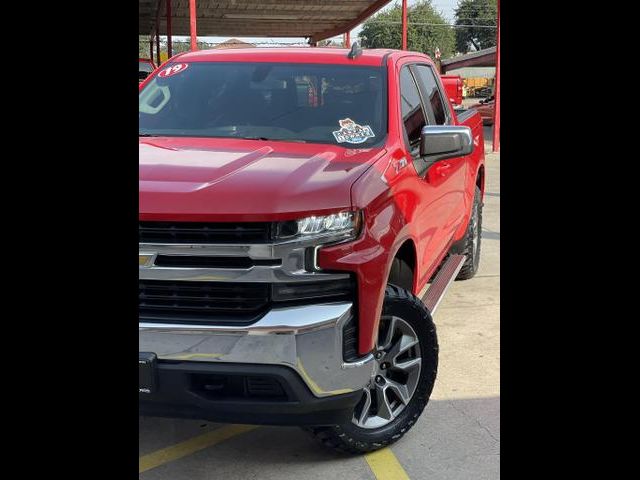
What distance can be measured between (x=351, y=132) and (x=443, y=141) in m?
0.48

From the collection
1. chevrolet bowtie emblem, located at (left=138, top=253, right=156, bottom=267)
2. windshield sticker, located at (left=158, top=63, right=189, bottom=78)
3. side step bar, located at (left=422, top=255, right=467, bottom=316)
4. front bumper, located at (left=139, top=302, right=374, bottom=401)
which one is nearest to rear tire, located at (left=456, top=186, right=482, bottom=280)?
side step bar, located at (left=422, top=255, right=467, bottom=316)

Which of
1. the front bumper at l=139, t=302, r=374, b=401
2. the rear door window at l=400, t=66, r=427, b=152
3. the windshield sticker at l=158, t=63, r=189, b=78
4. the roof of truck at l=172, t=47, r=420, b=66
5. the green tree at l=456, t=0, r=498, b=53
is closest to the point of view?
the front bumper at l=139, t=302, r=374, b=401

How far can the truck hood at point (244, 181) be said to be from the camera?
2805mm

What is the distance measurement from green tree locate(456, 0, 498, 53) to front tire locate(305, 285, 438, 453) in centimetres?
9444

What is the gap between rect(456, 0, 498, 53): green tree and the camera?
94312mm

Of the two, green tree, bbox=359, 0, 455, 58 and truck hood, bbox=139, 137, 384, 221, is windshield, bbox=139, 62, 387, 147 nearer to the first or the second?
truck hood, bbox=139, 137, 384, 221

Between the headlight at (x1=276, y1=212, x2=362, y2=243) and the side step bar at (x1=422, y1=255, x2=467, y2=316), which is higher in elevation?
the headlight at (x1=276, y1=212, x2=362, y2=243)

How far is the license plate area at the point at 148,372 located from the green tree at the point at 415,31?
77.5 m

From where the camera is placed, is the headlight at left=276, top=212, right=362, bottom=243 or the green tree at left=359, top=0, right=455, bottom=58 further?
the green tree at left=359, top=0, right=455, bottom=58

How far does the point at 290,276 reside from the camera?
283cm

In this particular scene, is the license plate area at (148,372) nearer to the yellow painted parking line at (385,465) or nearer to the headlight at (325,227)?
the headlight at (325,227)

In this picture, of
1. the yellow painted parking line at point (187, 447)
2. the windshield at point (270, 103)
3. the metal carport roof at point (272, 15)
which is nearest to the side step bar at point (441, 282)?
the windshield at point (270, 103)
